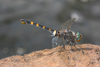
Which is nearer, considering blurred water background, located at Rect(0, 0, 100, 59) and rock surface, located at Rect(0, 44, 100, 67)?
rock surface, located at Rect(0, 44, 100, 67)

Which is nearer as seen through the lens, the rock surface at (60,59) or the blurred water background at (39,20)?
the rock surface at (60,59)

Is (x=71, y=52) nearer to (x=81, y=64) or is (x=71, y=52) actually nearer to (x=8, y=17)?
(x=81, y=64)

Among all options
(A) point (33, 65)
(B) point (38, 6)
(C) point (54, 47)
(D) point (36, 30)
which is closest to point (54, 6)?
(B) point (38, 6)

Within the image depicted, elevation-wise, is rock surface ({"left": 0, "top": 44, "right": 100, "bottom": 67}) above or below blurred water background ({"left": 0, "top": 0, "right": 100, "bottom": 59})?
below

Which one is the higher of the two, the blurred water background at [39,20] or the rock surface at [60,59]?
the blurred water background at [39,20]

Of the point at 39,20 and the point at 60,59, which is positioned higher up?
the point at 39,20
